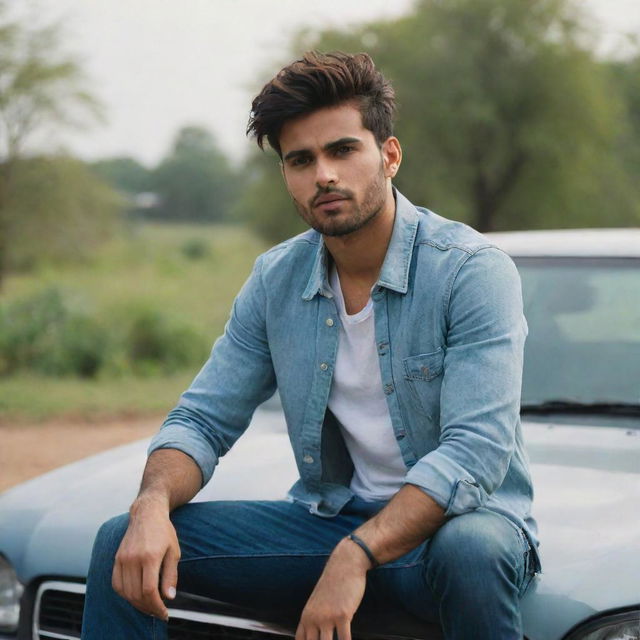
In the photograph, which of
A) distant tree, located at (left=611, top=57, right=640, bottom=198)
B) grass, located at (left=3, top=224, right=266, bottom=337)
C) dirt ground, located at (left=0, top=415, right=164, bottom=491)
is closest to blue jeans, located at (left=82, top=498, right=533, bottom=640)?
dirt ground, located at (left=0, top=415, right=164, bottom=491)

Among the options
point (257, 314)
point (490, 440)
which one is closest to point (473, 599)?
point (490, 440)

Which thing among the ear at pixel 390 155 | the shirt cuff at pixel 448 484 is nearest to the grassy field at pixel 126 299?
the ear at pixel 390 155

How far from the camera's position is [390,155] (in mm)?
2479

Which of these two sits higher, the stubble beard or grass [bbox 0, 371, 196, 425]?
the stubble beard

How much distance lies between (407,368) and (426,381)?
0.17 feet

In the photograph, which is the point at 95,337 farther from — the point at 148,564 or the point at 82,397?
the point at 148,564

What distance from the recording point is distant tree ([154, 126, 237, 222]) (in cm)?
6412

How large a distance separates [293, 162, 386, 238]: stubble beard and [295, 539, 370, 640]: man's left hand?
2.46 feet

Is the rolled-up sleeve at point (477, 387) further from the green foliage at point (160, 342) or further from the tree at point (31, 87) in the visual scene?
the tree at point (31, 87)

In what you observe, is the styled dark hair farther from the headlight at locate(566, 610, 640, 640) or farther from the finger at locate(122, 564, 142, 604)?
the headlight at locate(566, 610, 640, 640)

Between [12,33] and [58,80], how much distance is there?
3.49 ft

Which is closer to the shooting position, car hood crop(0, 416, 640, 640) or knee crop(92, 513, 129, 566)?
car hood crop(0, 416, 640, 640)

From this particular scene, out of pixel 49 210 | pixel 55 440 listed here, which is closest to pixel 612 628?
pixel 55 440

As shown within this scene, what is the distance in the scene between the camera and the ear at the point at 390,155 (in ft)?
8.00
